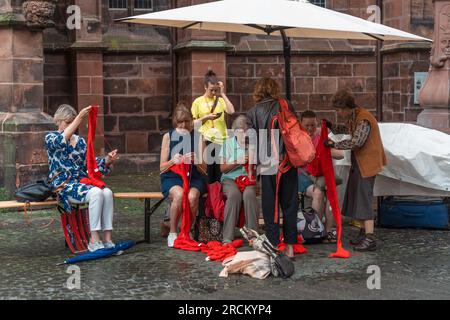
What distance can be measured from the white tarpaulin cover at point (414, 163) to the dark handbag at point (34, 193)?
3.51m

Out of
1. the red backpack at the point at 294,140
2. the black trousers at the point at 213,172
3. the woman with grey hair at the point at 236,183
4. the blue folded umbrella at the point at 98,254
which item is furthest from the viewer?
the black trousers at the point at 213,172

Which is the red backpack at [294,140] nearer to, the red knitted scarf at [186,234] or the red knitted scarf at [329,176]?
the red knitted scarf at [329,176]

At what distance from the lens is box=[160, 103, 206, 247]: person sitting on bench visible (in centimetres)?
864

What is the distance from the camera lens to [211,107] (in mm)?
11219

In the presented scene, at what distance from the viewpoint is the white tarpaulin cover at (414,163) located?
954 cm

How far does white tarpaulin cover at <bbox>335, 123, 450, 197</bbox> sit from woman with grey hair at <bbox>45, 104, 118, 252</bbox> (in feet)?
10.1

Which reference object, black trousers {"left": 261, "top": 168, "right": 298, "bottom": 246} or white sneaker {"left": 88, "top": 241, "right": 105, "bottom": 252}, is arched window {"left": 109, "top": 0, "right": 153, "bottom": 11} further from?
black trousers {"left": 261, "top": 168, "right": 298, "bottom": 246}

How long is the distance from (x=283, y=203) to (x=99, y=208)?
5.83 ft

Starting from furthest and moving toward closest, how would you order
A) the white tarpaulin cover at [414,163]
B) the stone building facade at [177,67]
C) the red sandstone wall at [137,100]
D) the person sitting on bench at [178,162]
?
1. the red sandstone wall at [137,100]
2. the stone building facade at [177,67]
3. the white tarpaulin cover at [414,163]
4. the person sitting on bench at [178,162]

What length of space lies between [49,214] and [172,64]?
6.37 m

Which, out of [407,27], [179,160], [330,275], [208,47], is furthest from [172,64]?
[330,275]

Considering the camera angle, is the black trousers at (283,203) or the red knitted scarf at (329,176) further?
the red knitted scarf at (329,176)
